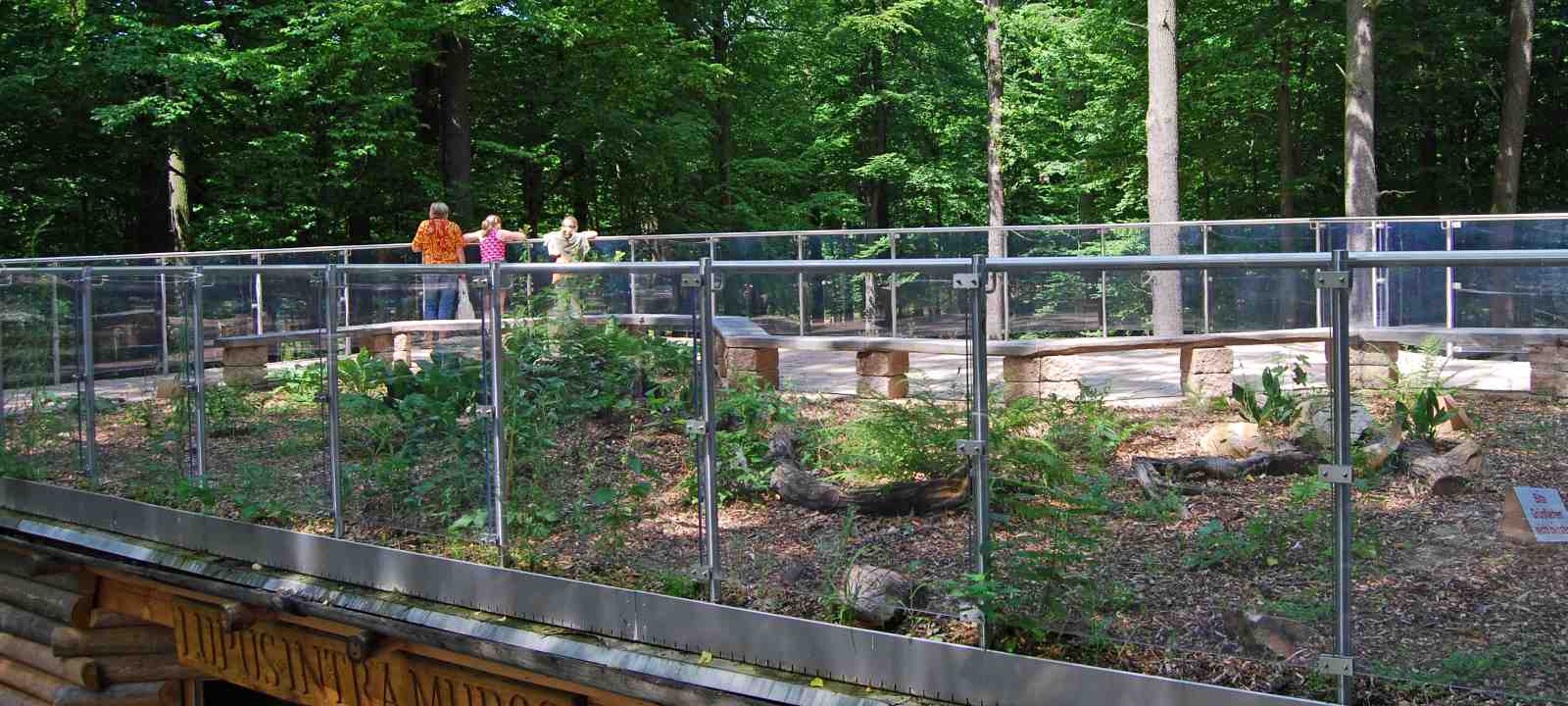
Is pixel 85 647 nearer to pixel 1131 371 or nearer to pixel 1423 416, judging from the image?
pixel 1131 371

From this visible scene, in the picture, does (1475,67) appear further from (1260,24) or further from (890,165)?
(890,165)

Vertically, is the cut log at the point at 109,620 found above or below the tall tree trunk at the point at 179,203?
below

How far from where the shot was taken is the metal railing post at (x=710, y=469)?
609 cm

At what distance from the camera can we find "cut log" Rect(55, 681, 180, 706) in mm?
9938

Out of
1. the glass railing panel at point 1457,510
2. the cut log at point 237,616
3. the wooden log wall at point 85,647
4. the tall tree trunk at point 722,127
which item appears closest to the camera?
the glass railing panel at point 1457,510

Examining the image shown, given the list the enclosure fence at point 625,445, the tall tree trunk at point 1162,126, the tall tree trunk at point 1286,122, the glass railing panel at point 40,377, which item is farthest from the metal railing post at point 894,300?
the tall tree trunk at point 1286,122

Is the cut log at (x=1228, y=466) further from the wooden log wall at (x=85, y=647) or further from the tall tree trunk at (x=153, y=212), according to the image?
the tall tree trunk at (x=153, y=212)

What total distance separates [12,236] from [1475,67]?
3177cm

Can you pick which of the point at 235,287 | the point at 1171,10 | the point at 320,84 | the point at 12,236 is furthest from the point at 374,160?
the point at 235,287

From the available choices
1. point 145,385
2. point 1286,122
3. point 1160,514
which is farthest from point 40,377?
point 1286,122

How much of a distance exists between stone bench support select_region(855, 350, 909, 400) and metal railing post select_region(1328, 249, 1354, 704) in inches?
65.0

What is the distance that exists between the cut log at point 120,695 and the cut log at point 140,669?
1.7 inches

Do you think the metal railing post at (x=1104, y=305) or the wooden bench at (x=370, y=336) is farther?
the wooden bench at (x=370, y=336)

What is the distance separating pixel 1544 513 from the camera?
13.6 feet
